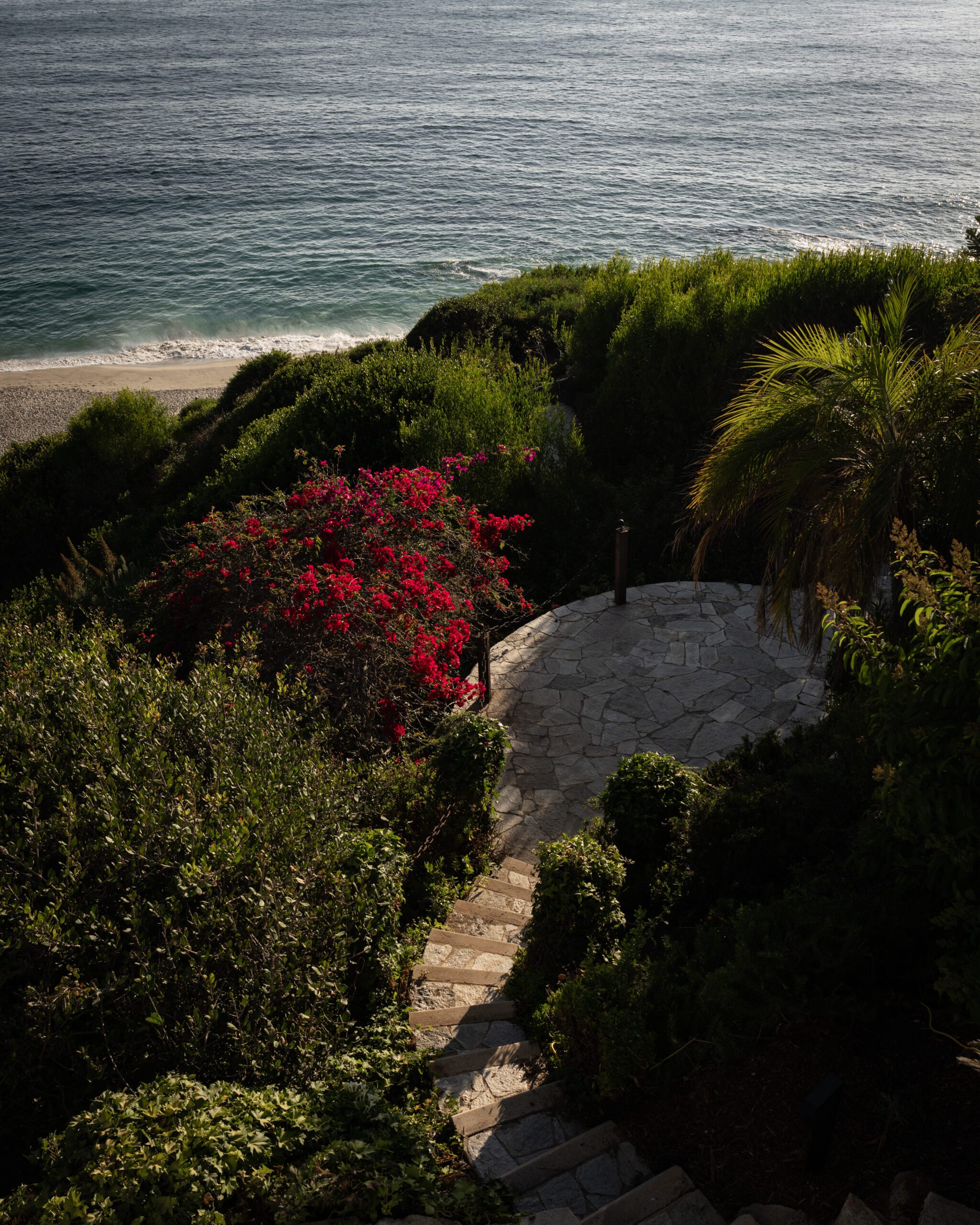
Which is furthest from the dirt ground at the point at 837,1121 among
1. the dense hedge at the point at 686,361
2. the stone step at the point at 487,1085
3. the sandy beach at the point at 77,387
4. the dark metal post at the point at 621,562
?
the sandy beach at the point at 77,387

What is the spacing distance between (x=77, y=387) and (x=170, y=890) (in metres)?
30.0

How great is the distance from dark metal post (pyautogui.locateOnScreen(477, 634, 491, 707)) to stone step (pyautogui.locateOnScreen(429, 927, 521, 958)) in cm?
312

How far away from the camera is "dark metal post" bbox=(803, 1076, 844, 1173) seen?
122 inches

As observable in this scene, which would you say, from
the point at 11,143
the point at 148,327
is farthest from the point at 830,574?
the point at 11,143

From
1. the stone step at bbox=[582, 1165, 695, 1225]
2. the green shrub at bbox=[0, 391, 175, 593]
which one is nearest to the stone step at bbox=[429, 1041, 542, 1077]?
the stone step at bbox=[582, 1165, 695, 1225]

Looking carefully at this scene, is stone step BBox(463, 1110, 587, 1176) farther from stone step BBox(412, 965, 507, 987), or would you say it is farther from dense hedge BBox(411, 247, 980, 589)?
dense hedge BBox(411, 247, 980, 589)

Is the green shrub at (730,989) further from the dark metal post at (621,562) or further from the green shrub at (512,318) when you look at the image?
the green shrub at (512,318)

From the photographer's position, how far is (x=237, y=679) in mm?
6551

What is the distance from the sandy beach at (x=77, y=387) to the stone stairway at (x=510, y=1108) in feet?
83.7

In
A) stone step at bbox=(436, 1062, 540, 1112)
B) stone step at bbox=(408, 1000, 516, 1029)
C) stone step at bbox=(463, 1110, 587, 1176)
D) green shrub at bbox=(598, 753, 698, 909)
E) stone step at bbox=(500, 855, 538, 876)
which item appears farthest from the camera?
stone step at bbox=(500, 855, 538, 876)

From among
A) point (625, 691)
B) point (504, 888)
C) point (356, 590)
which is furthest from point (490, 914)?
point (625, 691)

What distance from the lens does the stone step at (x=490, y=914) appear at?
616cm

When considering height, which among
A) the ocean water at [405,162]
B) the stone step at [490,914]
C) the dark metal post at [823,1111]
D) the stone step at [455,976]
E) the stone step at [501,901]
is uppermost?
the ocean water at [405,162]

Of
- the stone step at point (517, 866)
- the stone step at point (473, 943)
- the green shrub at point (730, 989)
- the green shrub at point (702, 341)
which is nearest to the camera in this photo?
the green shrub at point (730, 989)
